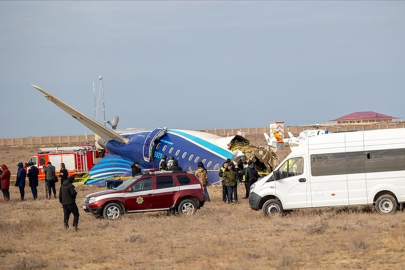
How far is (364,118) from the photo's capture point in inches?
6939

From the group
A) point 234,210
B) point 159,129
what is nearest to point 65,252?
point 234,210

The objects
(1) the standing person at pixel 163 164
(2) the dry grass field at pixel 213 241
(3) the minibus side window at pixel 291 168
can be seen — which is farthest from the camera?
(1) the standing person at pixel 163 164

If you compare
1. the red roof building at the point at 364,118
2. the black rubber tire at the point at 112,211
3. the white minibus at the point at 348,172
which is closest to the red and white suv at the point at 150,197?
the black rubber tire at the point at 112,211

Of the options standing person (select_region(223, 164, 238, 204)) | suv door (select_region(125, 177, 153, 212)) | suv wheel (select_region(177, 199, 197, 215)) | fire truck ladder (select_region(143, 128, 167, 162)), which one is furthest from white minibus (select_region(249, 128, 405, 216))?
fire truck ladder (select_region(143, 128, 167, 162))

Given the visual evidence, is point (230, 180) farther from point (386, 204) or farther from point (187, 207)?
point (386, 204)

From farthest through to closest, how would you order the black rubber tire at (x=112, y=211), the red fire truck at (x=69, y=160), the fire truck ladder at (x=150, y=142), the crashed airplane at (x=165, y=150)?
the red fire truck at (x=69, y=160)
the fire truck ladder at (x=150, y=142)
the crashed airplane at (x=165, y=150)
the black rubber tire at (x=112, y=211)

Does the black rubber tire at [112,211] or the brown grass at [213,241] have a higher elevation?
the black rubber tire at [112,211]

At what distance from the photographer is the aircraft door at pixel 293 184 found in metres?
24.0

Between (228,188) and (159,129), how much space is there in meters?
11.8

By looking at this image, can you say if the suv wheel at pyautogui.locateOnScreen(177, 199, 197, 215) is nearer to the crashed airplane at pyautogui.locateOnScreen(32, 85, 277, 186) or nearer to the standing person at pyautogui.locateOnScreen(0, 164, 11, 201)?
the crashed airplane at pyautogui.locateOnScreen(32, 85, 277, 186)

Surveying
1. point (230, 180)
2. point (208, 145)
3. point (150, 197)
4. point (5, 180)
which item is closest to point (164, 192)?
point (150, 197)

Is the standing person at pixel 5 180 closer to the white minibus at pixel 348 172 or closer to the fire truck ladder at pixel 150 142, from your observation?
the fire truck ladder at pixel 150 142

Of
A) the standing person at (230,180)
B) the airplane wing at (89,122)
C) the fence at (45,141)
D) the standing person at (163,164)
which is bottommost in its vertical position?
the standing person at (230,180)

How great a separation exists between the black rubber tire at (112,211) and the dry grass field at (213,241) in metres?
0.30
